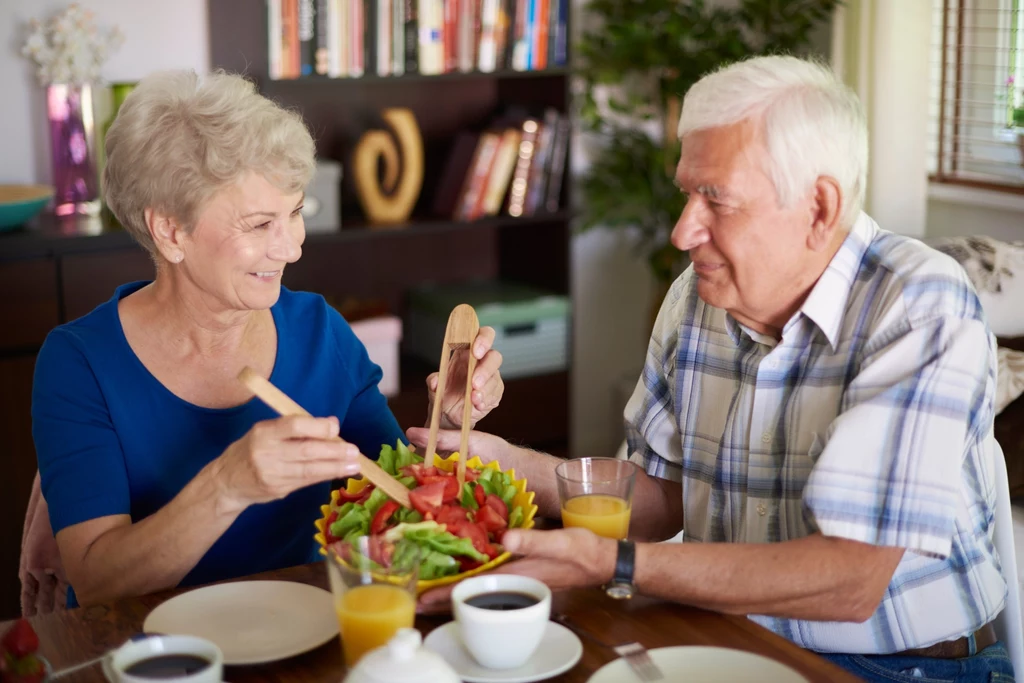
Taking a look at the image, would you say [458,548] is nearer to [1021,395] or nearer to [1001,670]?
[1001,670]

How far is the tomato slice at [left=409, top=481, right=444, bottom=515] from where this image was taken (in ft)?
4.46

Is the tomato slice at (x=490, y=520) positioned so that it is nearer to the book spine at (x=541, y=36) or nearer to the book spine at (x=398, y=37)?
the book spine at (x=398, y=37)

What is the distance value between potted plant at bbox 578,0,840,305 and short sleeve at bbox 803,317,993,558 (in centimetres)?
222

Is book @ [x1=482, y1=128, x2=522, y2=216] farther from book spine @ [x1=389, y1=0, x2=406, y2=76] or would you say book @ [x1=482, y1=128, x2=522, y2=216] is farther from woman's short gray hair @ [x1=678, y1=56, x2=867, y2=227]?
woman's short gray hair @ [x1=678, y1=56, x2=867, y2=227]

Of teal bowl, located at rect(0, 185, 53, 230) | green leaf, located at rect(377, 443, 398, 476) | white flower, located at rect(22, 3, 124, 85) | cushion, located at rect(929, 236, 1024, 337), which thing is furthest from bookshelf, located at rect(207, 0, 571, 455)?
green leaf, located at rect(377, 443, 398, 476)

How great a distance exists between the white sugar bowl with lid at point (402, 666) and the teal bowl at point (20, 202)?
222 cm

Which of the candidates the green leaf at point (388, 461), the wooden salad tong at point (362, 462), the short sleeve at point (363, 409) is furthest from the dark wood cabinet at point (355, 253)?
the wooden salad tong at point (362, 462)

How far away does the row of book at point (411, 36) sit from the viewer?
324 cm

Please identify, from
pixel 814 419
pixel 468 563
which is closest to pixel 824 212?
pixel 814 419

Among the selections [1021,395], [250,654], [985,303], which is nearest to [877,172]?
[985,303]

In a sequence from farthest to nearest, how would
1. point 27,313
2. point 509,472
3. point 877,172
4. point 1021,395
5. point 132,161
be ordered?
point 877,172 < point 27,313 < point 1021,395 < point 132,161 < point 509,472

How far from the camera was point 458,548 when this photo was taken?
1305 mm

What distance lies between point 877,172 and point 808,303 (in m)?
1.85

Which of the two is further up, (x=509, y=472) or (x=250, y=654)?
(x=509, y=472)
